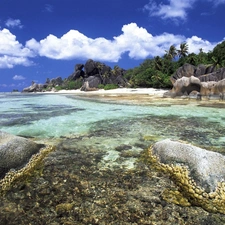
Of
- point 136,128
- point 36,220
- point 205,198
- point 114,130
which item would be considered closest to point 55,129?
point 114,130

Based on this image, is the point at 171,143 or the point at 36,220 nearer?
the point at 36,220

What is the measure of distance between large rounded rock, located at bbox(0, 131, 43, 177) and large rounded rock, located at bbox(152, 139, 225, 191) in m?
3.52

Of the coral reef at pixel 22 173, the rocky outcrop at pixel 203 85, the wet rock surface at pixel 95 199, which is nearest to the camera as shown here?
the wet rock surface at pixel 95 199

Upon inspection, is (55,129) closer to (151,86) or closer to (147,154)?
(147,154)

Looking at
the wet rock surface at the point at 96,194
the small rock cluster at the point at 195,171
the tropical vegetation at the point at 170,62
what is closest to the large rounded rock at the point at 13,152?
the wet rock surface at the point at 96,194

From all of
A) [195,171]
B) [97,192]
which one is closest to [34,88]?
[97,192]

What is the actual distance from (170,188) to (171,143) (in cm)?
146

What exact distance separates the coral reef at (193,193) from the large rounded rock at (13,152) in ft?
11.4

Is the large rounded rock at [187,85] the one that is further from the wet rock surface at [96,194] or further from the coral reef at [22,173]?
the coral reef at [22,173]

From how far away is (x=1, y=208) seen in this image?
345cm

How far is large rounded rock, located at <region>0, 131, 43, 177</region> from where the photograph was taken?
461cm

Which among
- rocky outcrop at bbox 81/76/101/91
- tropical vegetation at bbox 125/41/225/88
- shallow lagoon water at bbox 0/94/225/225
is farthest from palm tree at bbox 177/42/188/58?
shallow lagoon water at bbox 0/94/225/225

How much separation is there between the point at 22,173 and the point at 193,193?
12.2 ft

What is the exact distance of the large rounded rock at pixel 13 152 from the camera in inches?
182
